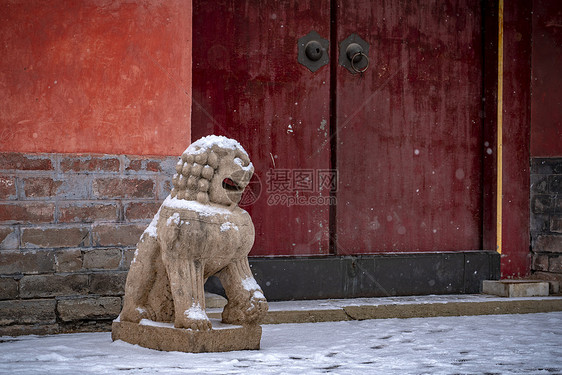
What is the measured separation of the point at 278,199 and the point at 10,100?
2.20m

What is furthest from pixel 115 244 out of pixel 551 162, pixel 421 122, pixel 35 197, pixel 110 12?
pixel 551 162

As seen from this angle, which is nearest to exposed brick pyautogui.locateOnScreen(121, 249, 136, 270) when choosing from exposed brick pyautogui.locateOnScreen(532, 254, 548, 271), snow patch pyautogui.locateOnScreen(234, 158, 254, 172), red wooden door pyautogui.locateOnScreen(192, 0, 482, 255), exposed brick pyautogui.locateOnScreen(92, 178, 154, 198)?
→ exposed brick pyautogui.locateOnScreen(92, 178, 154, 198)

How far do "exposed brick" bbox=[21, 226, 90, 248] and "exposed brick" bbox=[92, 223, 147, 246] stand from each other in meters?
0.07

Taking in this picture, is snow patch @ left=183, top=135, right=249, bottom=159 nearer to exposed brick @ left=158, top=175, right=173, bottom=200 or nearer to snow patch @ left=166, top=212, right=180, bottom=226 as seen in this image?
snow patch @ left=166, top=212, right=180, bottom=226

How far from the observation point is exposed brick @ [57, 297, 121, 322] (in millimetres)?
4648

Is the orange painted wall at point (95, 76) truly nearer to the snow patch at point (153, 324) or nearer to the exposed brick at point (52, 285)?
the exposed brick at point (52, 285)

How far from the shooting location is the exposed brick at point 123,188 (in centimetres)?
474

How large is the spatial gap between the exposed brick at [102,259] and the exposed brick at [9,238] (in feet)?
1.50

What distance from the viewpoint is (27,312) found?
4.57 meters

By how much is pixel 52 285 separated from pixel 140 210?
30.2 inches

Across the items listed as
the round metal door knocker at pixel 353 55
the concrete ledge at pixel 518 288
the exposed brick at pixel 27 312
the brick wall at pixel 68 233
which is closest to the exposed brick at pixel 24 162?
the brick wall at pixel 68 233

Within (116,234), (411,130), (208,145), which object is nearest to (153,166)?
(116,234)

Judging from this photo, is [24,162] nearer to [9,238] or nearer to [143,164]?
[9,238]

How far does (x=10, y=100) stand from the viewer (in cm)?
457
